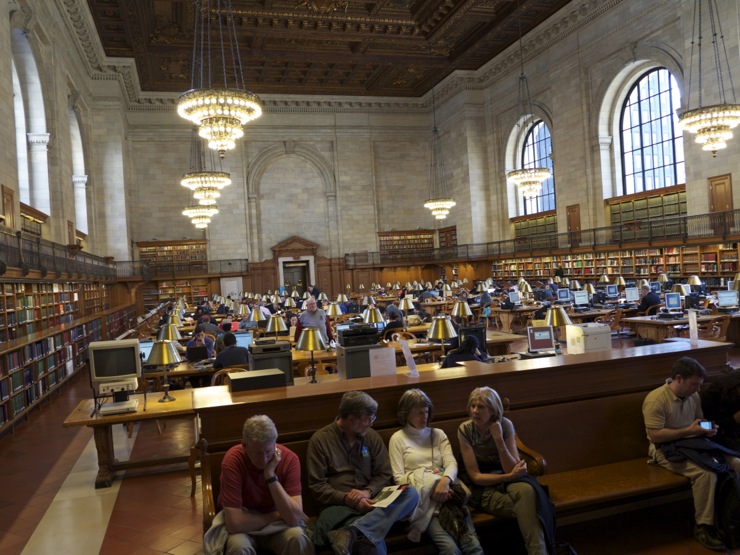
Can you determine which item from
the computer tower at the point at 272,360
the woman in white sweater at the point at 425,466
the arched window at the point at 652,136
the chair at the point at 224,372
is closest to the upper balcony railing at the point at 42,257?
the chair at the point at 224,372

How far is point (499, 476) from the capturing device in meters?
2.80

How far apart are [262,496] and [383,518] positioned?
0.55 m

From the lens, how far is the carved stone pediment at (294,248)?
984 inches

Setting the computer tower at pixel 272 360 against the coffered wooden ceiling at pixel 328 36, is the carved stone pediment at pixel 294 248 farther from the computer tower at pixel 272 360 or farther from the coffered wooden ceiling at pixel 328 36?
the computer tower at pixel 272 360

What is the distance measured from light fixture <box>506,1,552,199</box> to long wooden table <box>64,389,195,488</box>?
1468 centimetres

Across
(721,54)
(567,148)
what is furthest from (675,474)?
(567,148)

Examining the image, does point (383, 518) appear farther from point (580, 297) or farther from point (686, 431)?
point (580, 297)

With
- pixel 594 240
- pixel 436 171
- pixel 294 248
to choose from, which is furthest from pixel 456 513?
pixel 436 171

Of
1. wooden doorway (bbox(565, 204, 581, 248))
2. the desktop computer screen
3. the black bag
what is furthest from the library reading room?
the desktop computer screen

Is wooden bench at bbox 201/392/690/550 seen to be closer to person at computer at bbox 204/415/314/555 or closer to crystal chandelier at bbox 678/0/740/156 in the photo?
person at computer at bbox 204/415/314/555

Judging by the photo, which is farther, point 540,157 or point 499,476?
point 540,157

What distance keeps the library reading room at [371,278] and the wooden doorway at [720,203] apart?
0.17ft

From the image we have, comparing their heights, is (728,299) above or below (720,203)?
below

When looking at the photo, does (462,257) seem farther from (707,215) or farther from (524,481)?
(524,481)
